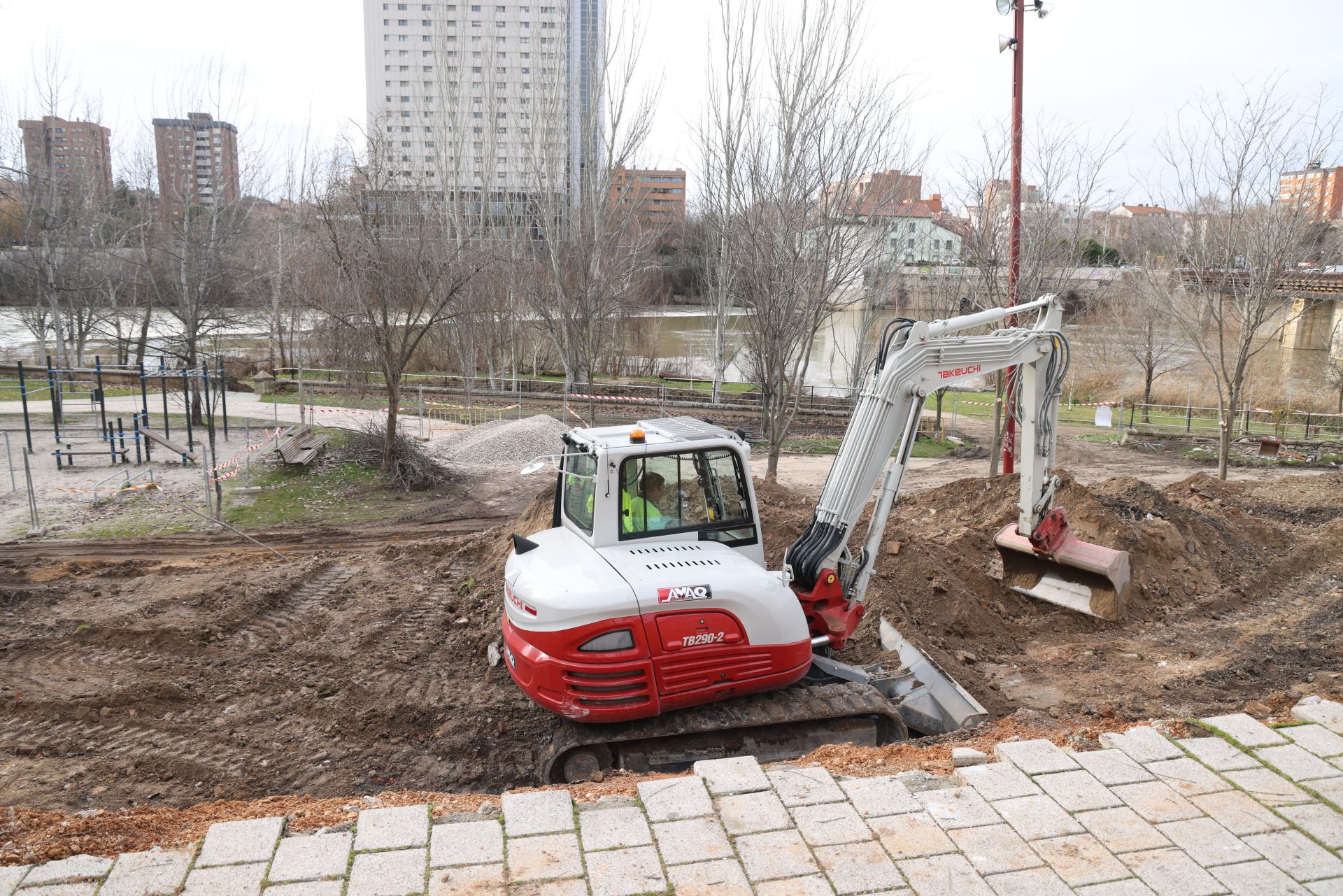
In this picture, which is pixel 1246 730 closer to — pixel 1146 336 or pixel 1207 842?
pixel 1207 842

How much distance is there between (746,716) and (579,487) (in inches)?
90.1

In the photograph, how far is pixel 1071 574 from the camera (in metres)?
9.95

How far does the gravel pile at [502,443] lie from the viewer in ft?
62.5

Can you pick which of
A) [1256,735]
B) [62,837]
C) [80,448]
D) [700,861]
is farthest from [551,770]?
[80,448]

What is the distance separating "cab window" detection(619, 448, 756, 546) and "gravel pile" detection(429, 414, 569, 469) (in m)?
12.3

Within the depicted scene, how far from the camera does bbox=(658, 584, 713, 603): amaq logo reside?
6.04 meters

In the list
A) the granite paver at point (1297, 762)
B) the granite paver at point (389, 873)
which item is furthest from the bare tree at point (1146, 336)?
the granite paver at point (389, 873)

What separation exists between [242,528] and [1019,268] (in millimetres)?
12802

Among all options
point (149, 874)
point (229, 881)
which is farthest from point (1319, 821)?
point (149, 874)

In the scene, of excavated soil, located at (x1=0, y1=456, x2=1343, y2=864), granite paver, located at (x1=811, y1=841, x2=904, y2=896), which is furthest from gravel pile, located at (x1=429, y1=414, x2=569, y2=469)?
granite paver, located at (x1=811, y1=841, x2=904, y2=896)

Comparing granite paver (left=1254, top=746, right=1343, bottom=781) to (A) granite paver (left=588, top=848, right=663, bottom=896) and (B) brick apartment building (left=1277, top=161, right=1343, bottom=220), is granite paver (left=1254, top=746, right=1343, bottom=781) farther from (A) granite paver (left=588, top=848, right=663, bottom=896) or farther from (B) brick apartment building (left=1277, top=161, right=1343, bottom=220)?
(B) brick apartment building (left=1277, top=161, right=1343, bottom=220)

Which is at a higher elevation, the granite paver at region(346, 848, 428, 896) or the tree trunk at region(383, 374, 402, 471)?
the tree trunk at region(383, 374, 402, 471)

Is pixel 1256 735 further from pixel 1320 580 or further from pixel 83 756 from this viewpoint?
pixel 83 756

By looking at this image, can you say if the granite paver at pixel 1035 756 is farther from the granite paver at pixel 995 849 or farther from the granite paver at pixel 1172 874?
the granite paver at pixel 1172 874
